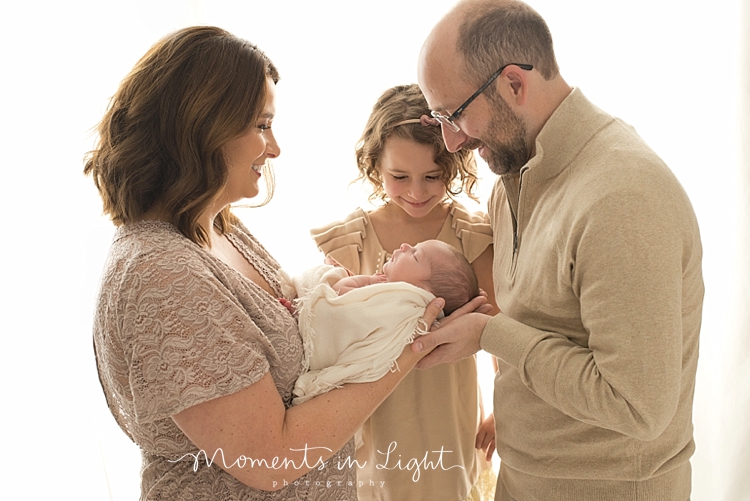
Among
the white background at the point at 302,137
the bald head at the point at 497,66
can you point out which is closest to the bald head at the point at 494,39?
the bald head at the point at 497,66

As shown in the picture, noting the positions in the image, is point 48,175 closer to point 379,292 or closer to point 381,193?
point 381,193

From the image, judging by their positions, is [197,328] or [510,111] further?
[510,111]

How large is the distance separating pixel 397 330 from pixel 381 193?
72cm

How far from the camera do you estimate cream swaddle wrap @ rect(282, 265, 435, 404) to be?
5.13ft

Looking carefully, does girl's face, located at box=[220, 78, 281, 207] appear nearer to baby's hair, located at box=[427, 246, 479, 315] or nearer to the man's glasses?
the man's glasses

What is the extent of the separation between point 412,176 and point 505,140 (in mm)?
454

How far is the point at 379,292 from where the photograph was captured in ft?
5.42

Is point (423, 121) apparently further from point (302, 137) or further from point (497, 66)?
point (302, 137)

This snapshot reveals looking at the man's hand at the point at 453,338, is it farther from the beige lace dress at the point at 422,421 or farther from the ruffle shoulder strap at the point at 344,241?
the ruffle shoulder strap at the point at 344,241

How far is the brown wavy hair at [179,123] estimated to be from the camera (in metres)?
1.41

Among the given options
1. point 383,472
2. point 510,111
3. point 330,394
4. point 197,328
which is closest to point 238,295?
point 197,328

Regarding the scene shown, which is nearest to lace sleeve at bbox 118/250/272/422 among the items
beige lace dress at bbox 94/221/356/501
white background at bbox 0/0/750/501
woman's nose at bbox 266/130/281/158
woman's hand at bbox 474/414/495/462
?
beige lace dress at bbox 94/221/356/501

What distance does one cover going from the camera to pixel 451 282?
5.77 ft

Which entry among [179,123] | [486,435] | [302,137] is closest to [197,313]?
[179,123]
